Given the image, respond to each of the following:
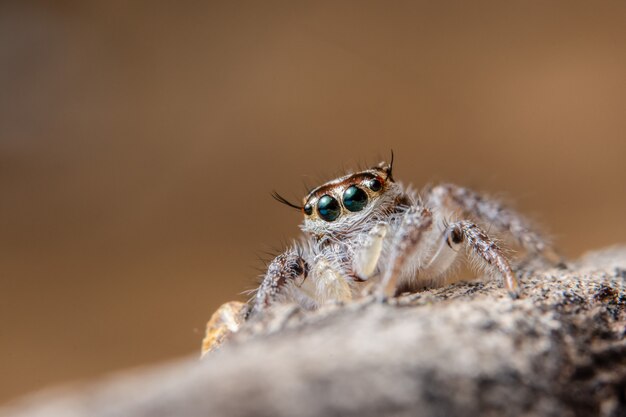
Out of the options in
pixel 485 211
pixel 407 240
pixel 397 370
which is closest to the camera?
pixel 397 370

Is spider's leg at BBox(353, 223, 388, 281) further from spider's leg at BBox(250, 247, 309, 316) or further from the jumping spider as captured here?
spider's leg at BBox(250, 247, 309, 316)

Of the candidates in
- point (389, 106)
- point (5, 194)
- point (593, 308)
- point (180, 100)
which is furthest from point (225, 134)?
point (593, 308)

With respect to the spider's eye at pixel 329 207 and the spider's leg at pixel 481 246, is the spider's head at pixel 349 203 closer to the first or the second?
the spider's eye at pixel 329 207

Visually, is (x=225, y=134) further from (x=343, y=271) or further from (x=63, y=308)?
(x=343, y=271)

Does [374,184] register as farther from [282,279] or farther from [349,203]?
[282,279]

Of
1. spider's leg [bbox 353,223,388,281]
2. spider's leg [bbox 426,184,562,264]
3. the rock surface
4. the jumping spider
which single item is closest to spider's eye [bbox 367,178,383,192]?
the jumping spider

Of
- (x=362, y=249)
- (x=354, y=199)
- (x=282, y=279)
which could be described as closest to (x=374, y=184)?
(x=354, y=199)
